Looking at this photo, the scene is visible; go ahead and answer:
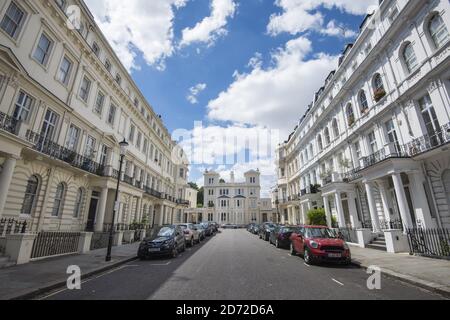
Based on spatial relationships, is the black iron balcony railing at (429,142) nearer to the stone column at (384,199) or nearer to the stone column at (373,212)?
the stone column at (384,199)

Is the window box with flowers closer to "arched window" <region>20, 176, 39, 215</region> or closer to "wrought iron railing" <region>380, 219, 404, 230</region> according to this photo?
"wrought iron railing" <region>380, 219, 404, 230</region>

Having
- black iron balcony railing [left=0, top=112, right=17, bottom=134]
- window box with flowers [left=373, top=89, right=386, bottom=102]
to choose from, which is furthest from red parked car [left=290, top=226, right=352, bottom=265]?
black iron balcony railing [left=0, top=112, right=17, bottom=134]

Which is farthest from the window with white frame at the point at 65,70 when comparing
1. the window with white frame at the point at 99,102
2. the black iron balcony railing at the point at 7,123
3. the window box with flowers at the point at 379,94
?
the window box with flowers at the point at 379,94

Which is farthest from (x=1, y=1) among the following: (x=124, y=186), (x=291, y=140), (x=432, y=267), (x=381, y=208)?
(x=291, y=140)

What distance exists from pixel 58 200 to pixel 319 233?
1573 cm

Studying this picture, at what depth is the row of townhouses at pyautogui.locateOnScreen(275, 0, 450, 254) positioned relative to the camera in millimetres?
11578

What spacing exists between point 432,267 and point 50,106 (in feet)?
65.2

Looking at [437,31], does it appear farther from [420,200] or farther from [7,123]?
[7,123]

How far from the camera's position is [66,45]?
46.9 feet

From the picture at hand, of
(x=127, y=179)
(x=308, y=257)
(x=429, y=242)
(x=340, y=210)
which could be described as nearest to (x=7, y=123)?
(x=127, y=179)

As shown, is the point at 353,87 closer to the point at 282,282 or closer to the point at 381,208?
the point at 381,208

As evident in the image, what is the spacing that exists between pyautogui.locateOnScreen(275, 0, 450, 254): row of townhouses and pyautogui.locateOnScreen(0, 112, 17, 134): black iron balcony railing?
18.8 metres

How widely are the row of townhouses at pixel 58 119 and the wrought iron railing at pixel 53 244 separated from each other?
1.28 metres

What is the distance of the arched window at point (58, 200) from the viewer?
13971 mm
